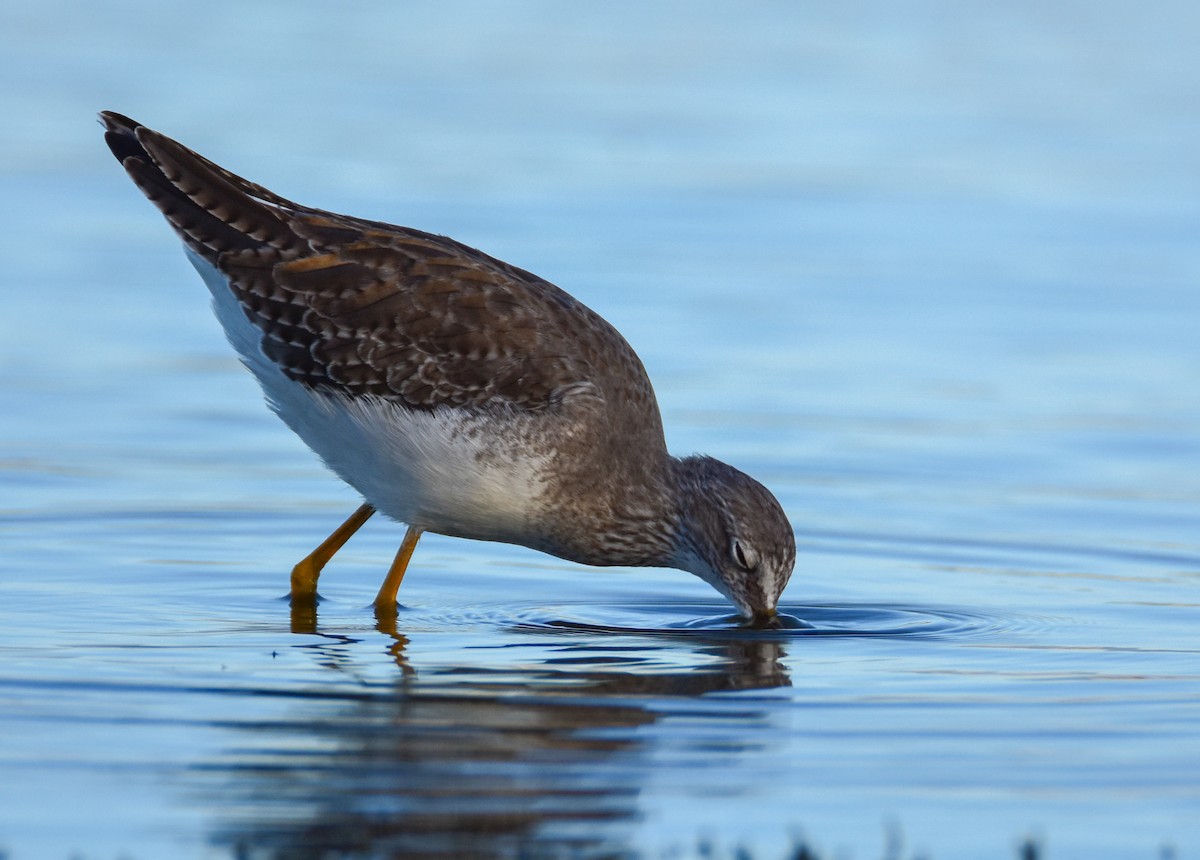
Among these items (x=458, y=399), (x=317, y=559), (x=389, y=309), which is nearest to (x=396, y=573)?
(x=317, y=559)

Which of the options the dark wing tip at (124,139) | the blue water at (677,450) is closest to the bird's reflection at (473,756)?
the blue water at (677,450)

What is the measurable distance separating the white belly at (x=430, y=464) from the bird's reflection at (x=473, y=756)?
0.86m

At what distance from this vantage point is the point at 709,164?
2288cm

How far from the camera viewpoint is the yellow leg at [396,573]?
36.3ft

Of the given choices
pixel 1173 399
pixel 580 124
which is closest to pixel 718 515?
pixel 1173 399

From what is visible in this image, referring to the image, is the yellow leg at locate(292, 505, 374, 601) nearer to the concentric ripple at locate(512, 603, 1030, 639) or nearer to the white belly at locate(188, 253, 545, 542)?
the white belly at locate(188, 253, 545, 542)

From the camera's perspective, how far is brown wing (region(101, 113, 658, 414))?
36.3ft

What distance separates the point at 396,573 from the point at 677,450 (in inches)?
144

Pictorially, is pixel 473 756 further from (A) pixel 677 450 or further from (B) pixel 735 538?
(A) pixel 677 450

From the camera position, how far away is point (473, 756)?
8289 millimetres

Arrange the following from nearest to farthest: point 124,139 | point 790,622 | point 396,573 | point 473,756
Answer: point 473,756 < point 790,622 < point 396,573 < point 124,139

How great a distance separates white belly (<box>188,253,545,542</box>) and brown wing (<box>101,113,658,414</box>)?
110mm

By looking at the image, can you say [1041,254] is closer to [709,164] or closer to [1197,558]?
[709,164]

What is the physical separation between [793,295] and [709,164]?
491 cm
